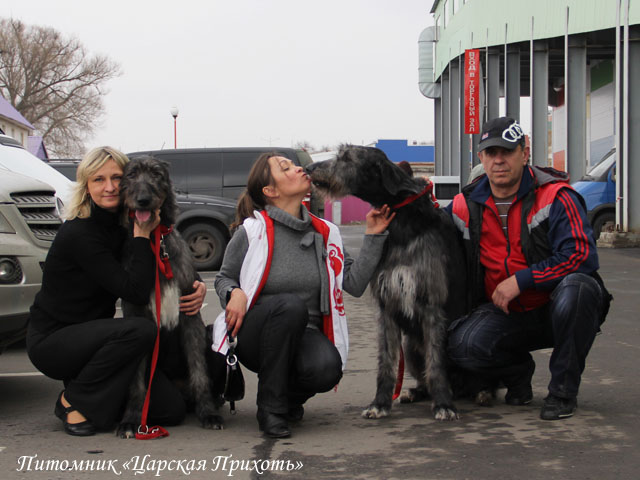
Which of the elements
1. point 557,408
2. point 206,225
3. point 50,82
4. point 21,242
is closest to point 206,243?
point 206,225

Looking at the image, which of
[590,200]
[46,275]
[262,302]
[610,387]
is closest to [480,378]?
[610,387]

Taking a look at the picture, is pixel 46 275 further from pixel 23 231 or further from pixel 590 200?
pixel 590 200

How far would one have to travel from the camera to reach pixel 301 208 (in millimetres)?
4387

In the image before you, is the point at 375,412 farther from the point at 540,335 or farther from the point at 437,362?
the point at 540,335

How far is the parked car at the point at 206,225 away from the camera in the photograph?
13289 mm

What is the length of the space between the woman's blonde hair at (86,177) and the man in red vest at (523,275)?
2007 millimetres

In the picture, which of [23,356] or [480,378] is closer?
[480,378]

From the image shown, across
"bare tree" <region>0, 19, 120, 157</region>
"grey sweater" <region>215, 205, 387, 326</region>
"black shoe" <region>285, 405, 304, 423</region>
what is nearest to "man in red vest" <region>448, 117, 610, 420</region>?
"grey sweater" <region>215, 205, 387, 326</region>

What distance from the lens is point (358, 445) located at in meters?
3.79

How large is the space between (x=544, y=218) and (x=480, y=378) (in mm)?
1027

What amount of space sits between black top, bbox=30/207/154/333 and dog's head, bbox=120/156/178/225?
0.54ft

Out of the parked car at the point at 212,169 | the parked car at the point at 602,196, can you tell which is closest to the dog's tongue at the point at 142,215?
the parked car at the point at 212,169

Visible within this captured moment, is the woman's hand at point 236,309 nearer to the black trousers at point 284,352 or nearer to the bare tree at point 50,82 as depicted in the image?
the black trousers at point 284,352

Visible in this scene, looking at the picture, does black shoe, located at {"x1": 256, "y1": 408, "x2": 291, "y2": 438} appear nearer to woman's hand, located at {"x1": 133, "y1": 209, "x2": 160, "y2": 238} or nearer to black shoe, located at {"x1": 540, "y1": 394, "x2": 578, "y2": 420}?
woman's hand, located at {"x1": 133, "y1": 209, "x2": 160, "y2": 238}
